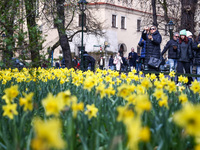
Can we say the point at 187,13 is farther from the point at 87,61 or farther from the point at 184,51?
the point at 87,61

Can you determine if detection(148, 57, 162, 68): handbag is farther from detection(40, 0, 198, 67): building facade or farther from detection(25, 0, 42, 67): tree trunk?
detection(40, 0, 198, 67): building facade

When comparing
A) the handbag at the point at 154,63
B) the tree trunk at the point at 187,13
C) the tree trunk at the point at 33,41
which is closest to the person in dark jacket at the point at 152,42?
the handbag at the point at 154,63

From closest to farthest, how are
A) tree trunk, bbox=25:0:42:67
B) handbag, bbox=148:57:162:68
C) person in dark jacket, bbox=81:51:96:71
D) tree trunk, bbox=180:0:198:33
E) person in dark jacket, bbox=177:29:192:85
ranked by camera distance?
tree trunk, bbox=25:0:42:67
handbag, bbox=148:57:162:68
person in dark jacket, bbox=177:29:192:85
tree trunk, bbox=180:0:198:33
person in dark jacket, bbox=81:51:96:71

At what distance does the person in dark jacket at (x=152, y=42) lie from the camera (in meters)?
9.95

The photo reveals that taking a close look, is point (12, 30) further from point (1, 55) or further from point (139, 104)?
point (139, 104)

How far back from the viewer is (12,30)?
6836mm

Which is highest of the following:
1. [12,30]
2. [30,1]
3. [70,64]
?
[30,1]

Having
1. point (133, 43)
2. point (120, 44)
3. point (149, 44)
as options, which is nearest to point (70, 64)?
point (149, 44)

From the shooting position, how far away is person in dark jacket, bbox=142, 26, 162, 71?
9.95 m

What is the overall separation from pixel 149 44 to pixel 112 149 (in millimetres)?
8803

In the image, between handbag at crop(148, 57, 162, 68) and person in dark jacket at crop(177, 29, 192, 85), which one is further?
person in dark jacket at crop(177, 29, 192, 85)

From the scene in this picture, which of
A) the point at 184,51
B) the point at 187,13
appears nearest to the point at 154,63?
the point at 184,51

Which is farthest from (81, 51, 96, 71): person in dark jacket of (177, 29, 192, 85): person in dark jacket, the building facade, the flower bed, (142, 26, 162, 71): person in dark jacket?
the building facade

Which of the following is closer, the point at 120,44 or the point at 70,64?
the point at 70,64
